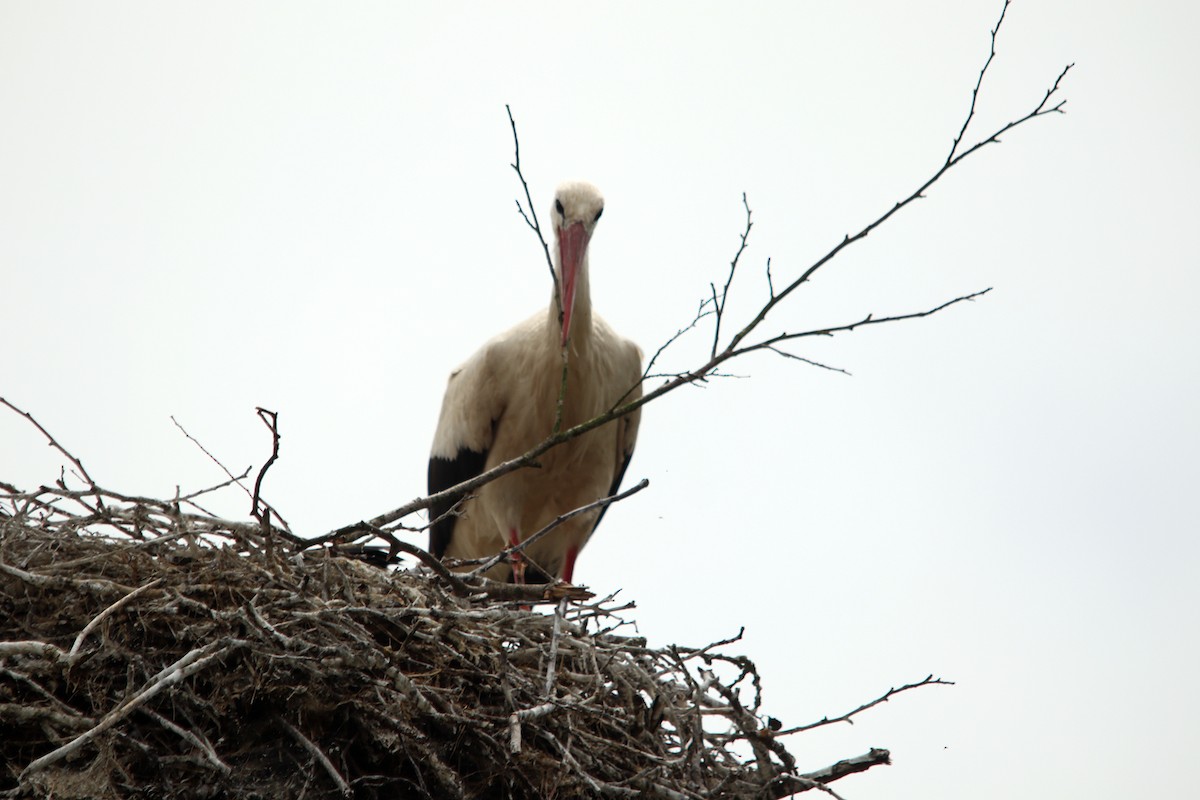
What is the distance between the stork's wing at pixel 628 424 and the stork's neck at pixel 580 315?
10.9 inches

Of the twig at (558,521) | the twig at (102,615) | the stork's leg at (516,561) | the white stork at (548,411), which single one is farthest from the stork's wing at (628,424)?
the twig at (102,615)

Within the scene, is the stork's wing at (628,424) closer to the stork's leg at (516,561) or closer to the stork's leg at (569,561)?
the stork's leg at (569,561)

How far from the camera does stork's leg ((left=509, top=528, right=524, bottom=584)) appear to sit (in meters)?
3.72

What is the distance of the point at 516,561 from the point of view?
4141 mm

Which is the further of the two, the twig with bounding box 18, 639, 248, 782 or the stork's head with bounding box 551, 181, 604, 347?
the stork's head with bounding box 551, 181, 604, 347

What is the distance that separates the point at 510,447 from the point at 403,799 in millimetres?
2293

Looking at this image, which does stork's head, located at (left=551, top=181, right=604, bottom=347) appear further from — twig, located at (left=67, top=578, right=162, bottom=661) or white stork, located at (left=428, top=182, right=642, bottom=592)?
twig, located at (left=67, top=578, right=162, bottom=661)

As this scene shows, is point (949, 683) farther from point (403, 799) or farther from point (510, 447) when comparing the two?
point (510, 447)

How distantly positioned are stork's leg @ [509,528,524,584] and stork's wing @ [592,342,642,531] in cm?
39

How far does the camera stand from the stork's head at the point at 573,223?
4.66m

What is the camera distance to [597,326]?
5.00 meters

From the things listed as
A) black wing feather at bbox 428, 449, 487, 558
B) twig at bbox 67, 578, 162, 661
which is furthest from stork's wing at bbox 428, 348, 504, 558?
twig at bbox 67, 578, 162, 661

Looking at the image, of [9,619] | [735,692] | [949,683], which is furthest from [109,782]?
[949,683]

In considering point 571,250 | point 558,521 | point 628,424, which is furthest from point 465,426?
point 558,521
